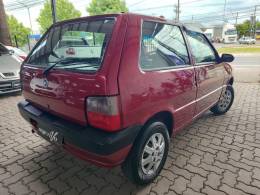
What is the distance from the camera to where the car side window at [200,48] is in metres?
2.96

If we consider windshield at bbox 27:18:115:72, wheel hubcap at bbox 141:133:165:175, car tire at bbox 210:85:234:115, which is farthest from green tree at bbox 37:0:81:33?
wheel hubcap at bbox 141:133:165:175

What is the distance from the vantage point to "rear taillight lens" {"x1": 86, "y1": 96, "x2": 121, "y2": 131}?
1.76 metres

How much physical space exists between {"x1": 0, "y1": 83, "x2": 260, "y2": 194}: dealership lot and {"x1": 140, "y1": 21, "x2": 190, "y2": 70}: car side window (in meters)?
1.27

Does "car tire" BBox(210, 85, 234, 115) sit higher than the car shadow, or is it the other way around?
"car tire" BBox(210, 85, 234, 115)

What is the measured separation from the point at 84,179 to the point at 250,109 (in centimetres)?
396

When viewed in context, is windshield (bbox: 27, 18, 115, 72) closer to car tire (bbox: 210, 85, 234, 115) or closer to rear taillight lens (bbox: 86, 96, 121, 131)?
rear taillight lens (bbox: 86, 96, 121, 131)

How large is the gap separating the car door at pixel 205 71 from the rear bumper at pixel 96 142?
143 cm

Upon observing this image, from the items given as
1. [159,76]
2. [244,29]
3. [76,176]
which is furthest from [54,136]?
[244,29]

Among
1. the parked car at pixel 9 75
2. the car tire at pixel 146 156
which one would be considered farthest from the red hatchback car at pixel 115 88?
the parked car at pixel 9 75

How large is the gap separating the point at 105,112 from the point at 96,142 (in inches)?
10.4

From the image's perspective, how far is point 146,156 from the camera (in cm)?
229

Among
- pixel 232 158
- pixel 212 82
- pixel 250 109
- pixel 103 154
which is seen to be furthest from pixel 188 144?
pixel 250 109

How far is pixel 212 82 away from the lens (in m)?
3.42

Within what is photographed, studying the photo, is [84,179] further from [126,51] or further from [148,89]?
[126,51]
